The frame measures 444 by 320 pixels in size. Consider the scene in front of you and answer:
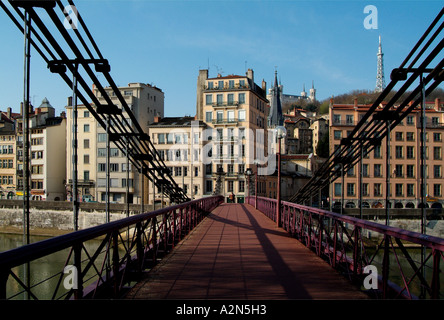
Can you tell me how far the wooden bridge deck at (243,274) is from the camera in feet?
20.3

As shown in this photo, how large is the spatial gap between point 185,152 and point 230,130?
7333mm

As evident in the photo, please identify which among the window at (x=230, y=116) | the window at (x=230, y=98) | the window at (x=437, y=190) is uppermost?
the window at (x=230, y=98)

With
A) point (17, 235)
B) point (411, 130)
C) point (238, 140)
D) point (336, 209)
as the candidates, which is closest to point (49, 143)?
point (17, 235)

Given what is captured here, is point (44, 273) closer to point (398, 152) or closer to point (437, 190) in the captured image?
point (398, 152)

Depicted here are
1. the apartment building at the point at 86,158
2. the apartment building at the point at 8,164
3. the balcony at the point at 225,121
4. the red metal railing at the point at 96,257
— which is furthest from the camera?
the apartment building at the point at 8,164

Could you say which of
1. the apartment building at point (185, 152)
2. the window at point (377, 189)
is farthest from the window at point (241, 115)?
the window at point (377, 189)

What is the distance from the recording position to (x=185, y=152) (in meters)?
60.4

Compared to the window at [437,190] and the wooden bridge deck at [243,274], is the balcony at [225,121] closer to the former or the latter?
the window at [437,190]

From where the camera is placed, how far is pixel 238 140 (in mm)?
61719

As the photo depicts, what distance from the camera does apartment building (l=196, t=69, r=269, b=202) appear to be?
200ft

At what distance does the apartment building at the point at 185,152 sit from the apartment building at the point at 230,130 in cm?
131

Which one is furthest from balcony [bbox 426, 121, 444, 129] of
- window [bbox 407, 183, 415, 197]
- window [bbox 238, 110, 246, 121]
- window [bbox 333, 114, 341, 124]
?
window [bbox 238, 110, 246, 121]
